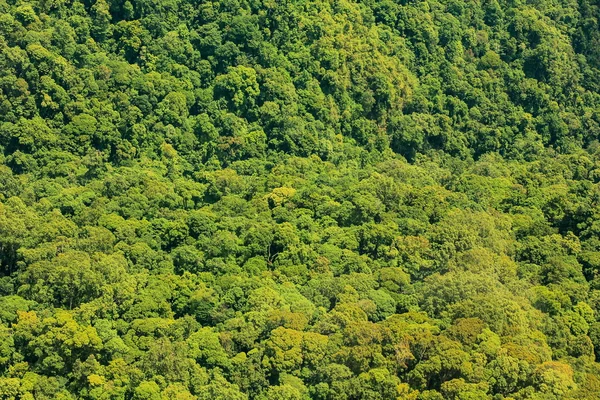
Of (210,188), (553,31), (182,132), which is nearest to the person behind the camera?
(210,188)

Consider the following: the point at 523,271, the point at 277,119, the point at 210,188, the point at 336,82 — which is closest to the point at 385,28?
the point at 336,82

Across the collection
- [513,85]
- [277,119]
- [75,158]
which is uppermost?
[513,85]

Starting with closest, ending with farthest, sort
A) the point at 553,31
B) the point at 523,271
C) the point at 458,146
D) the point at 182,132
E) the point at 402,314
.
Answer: the point at 402,314
the point at 523,271
the point at 182,132
the point at 458,146
the point at 553,31

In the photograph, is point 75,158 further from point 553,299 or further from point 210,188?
point 553,299

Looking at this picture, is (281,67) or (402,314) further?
(281,67)

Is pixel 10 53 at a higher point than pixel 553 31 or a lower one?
lower

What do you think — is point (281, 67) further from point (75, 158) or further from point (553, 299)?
point (553, 299)

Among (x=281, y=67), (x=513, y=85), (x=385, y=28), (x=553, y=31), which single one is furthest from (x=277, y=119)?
(x=553, y=31)
